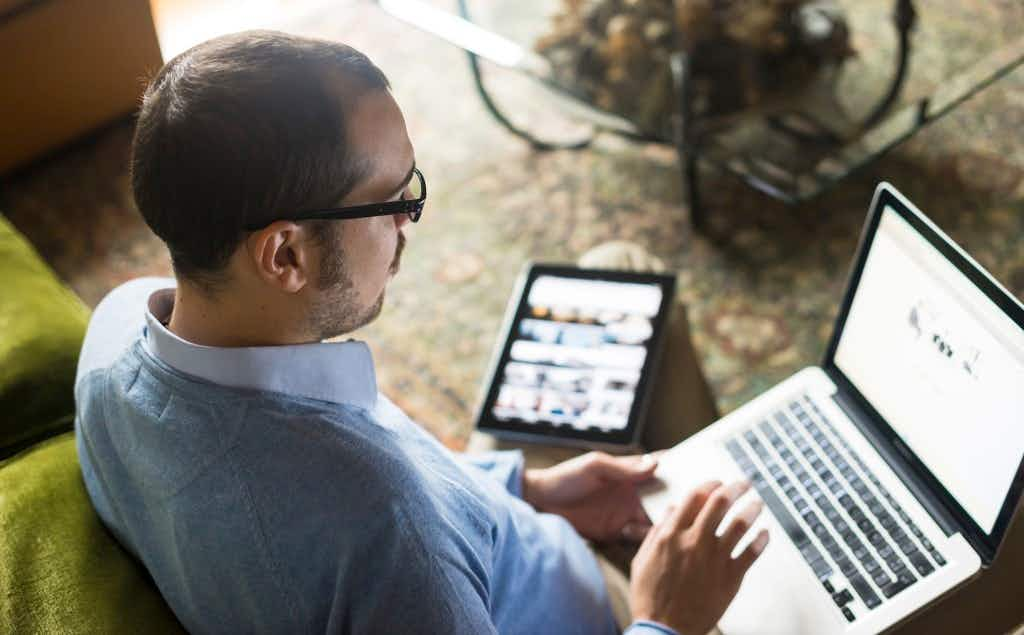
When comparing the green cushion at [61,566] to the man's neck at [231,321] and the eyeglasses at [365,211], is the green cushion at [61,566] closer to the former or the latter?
the man's neck at [231,321]

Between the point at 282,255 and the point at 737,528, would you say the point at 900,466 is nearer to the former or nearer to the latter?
the point at 737,528

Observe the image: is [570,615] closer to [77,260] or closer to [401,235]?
[401,235]

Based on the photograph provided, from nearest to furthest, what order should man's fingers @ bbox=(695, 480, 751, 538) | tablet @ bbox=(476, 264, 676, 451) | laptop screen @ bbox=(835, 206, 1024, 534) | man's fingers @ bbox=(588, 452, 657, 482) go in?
laptop screen @ bbox=(835, 206, 1024, 534) < man's fingers @ bbox=(695, 480, 751, 538) < man's fingers @ bbox=(588, 452, 657, 482) < tablet @ bbox=(476, 264, 676, 451)

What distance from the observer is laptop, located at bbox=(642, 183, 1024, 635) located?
1062 mm

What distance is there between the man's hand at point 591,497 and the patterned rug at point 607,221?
2.47ft

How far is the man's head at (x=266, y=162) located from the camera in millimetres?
881

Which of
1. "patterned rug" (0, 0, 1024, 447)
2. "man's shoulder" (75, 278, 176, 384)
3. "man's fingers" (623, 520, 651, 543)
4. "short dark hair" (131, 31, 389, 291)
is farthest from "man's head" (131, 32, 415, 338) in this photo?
"patterned rug" (0, 0, 1024, 447)

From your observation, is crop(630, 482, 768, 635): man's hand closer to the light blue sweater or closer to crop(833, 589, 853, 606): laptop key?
crop(833, 589, 853, 606): laptop key

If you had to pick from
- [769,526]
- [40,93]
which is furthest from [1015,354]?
[40,93]

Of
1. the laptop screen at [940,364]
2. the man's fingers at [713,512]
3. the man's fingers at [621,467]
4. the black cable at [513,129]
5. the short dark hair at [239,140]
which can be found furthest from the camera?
the black cable at [513,129]

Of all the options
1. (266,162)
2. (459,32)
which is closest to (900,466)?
(266,162)

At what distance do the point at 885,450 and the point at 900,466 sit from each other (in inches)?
1.2

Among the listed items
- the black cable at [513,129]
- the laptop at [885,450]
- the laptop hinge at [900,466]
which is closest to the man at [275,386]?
the laptop at [885,450]

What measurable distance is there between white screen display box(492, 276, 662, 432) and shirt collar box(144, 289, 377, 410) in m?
0.50
